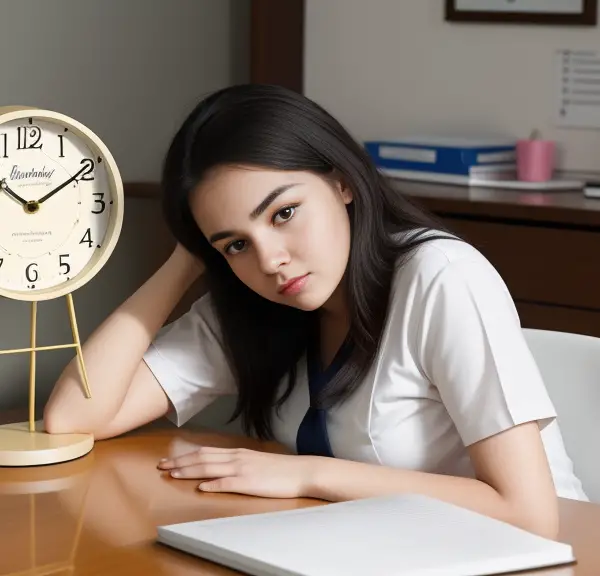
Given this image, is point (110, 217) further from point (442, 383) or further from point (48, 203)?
point (442, 383)

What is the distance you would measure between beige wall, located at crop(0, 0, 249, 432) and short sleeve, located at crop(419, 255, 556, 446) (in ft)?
3.38

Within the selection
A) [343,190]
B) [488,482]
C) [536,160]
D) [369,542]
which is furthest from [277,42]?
[369,542]

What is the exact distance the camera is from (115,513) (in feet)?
4.87

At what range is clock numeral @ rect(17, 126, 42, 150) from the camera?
181cm

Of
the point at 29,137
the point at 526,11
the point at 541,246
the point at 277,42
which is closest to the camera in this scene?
the point at 29,137

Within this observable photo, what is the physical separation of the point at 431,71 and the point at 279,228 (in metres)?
1.65

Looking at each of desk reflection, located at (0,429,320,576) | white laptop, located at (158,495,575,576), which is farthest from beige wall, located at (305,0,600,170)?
white laptop, located at (158,495,575,576)

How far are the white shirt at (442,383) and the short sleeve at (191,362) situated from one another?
0.49 feet

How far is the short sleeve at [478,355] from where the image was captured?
5.04ft

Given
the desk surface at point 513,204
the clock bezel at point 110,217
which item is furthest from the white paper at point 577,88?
the clock bezel at point 110,217

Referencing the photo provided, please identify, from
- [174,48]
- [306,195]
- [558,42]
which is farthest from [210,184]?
[558,42]

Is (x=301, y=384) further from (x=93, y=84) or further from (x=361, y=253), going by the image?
(x=93, y=84)

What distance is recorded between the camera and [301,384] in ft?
6.22

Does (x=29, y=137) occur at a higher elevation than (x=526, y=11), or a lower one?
lower
